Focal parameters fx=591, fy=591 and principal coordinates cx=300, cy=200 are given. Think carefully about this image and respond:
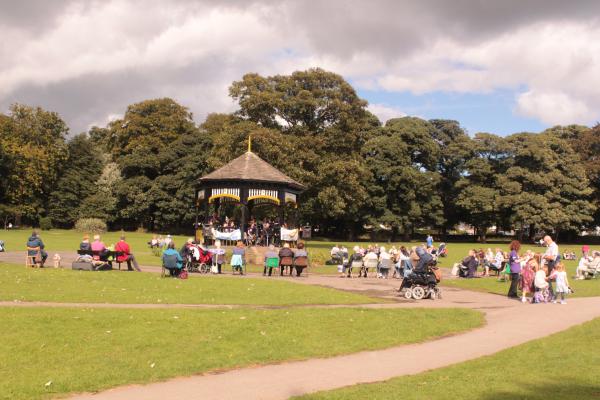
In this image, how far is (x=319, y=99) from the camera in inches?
1951

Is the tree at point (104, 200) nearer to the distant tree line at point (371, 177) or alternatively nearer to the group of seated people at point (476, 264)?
the distant tree line at point (371, 177)

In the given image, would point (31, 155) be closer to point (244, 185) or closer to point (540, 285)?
point (244, 185)

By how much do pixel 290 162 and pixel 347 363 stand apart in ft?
123

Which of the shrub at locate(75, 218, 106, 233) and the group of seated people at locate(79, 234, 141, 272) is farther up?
the shrub at locate(75, 218, 106, 233)

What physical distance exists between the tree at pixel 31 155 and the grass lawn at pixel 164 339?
58.7 m

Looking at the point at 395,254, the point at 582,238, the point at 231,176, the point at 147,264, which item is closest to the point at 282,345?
the point at 147,264

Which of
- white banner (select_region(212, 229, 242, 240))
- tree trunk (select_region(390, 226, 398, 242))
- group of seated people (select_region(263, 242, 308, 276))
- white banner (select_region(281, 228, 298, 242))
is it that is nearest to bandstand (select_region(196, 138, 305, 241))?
white banner (select_region(212, 229, 242, 240))

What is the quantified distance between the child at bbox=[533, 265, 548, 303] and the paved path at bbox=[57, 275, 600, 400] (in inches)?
82.5

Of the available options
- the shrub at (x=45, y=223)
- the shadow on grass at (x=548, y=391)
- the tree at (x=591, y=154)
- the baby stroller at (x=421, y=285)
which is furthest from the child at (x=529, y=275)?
the shrub at (x=45, y=223)

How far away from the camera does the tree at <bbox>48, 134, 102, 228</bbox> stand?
6750 cm

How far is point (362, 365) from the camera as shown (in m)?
9.33

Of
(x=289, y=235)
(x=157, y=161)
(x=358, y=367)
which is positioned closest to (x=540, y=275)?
(x=358, y=367)

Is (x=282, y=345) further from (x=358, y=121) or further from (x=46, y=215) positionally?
(x=46, y=215)

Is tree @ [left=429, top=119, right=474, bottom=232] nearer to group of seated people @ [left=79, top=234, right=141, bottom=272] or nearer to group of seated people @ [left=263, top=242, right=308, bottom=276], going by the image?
group of seated people @ [left=263, top=242, right=308, bottom=276]
